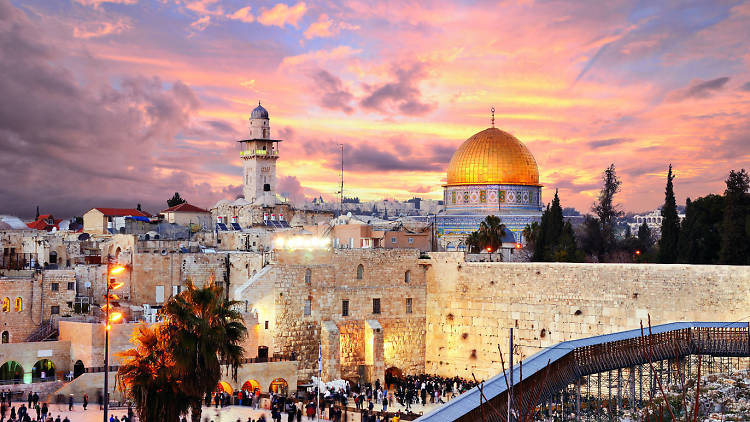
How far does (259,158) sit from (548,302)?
1213 inches

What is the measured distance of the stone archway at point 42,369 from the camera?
2522 cm

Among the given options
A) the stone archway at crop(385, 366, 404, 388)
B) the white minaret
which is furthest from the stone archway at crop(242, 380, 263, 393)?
the white minaret

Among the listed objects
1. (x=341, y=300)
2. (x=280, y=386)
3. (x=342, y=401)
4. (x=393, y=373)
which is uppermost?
(x=341, y=300)

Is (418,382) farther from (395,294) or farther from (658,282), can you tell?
(658,282)

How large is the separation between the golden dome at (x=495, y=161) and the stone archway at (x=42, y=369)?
89.9ft

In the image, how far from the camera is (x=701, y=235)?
95.3 feet

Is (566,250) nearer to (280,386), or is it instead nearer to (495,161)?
(495,161)

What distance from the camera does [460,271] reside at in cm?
3053

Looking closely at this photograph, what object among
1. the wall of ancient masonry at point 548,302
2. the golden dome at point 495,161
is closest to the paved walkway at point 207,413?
the wall of ancient masonry at point 548,302

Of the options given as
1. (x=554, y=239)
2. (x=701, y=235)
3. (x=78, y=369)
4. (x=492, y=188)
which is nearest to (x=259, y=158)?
(x=492, y=188)

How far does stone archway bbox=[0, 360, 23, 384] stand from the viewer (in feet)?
81.7

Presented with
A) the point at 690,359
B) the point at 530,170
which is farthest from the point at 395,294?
the point at 530,170

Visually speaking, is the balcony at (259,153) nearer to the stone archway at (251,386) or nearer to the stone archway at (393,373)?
the stone archway at (393,373)

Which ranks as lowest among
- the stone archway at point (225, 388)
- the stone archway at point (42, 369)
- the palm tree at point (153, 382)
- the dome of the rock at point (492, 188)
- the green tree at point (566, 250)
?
the stone archway at point (225, 388)
